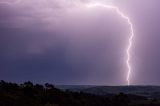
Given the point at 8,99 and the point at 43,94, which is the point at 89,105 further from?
the point at 8,99

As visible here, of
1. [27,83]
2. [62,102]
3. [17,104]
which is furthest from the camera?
[27,83]

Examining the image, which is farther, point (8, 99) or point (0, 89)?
point (0, 89)

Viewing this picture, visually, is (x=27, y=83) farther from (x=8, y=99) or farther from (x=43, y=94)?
(x=8, y=99)

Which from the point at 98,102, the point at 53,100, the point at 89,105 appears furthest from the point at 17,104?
the point at 98,102

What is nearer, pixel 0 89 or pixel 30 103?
pixel 30 103

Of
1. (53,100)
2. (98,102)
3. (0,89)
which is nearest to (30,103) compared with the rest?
(53,100)

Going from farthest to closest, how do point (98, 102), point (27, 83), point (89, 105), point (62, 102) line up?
point (27, 83) → point (98, 102) → point (89, 105) → point (62, 102)

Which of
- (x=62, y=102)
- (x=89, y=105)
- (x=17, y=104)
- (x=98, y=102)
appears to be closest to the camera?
(x=17, y=104)

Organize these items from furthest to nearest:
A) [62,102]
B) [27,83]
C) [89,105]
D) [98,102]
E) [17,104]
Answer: [27,83] < [98,102] < [89,105] < [62,102] < [17,104]
